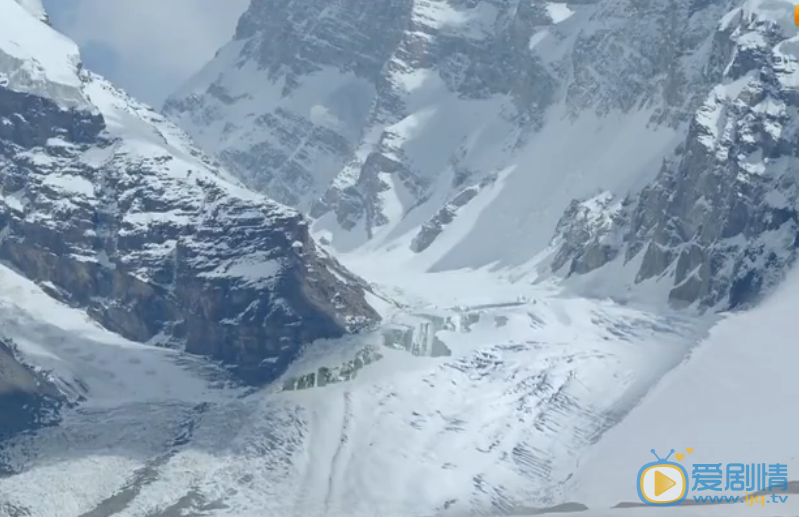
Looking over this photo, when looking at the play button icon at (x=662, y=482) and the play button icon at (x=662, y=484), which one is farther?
the play button icon at (x=662, y=482)

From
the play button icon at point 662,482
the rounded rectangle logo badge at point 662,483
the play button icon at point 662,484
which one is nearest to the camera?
the rounded rectangle logo badge at point 662,483

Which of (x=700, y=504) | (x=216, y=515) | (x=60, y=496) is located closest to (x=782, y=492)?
(x=700, y=504)

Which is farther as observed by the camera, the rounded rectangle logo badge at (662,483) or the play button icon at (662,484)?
the play button icon at (662,484)

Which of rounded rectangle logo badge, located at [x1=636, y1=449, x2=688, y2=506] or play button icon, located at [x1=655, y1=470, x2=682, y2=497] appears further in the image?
play button icon, located at [x1=655, y1=470, x2=682, y2=497]

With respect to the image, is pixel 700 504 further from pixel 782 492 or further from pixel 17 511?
pixel 17 511

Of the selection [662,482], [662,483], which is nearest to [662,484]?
[662,483]

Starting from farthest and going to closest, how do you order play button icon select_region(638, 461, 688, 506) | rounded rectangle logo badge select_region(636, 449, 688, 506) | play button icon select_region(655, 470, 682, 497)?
1. play button icon select_region(655, 470, 682, 497)
2. play button icon select_region(638, 461, 688, 506)
3. rounded rectangle logo badge select_region(636, 449, 688, 506)

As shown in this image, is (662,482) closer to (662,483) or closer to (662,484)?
(662,483)

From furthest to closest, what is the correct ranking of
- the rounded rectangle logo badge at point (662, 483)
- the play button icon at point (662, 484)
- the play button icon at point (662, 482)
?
the play button icon at point (662, 482), the play button icon at point (662, 484), the rounded rectangle logo badge at point (662, 483)
